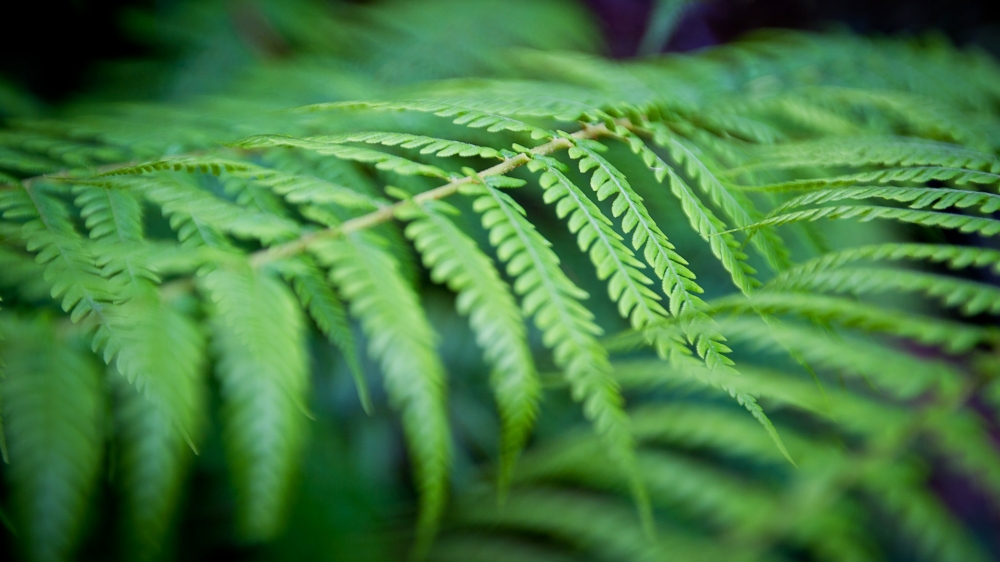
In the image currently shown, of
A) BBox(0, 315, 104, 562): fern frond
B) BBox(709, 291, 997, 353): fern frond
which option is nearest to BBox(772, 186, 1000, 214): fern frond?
BBox(709, 291, 997, 353): fern frond

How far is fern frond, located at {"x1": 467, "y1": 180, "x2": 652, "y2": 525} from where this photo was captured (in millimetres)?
523

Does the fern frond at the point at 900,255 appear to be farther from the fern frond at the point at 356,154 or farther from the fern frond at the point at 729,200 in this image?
the fern frond at the point at 356,154

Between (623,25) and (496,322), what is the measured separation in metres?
4.03

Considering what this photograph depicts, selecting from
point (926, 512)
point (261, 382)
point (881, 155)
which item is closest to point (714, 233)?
point (881, 155)

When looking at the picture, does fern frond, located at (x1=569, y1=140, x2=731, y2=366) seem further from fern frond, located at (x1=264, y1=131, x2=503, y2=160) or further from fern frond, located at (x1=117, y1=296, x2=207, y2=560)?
fern frond, located at (x1=117, y1=296, x2=207, y2=560)

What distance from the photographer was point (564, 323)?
1.75 ft

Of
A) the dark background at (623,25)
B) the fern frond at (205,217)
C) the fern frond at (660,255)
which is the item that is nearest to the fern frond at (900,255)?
the fern frond at (660,255)

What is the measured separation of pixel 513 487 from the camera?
1.40m

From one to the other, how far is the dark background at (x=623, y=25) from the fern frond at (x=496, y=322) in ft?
6.14

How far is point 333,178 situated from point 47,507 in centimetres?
60

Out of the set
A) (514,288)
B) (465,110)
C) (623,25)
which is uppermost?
(623,25)

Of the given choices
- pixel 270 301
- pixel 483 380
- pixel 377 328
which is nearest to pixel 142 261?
pixel 270 301

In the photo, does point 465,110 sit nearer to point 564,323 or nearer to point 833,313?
point 564,323

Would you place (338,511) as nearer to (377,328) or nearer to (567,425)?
(567,425)
